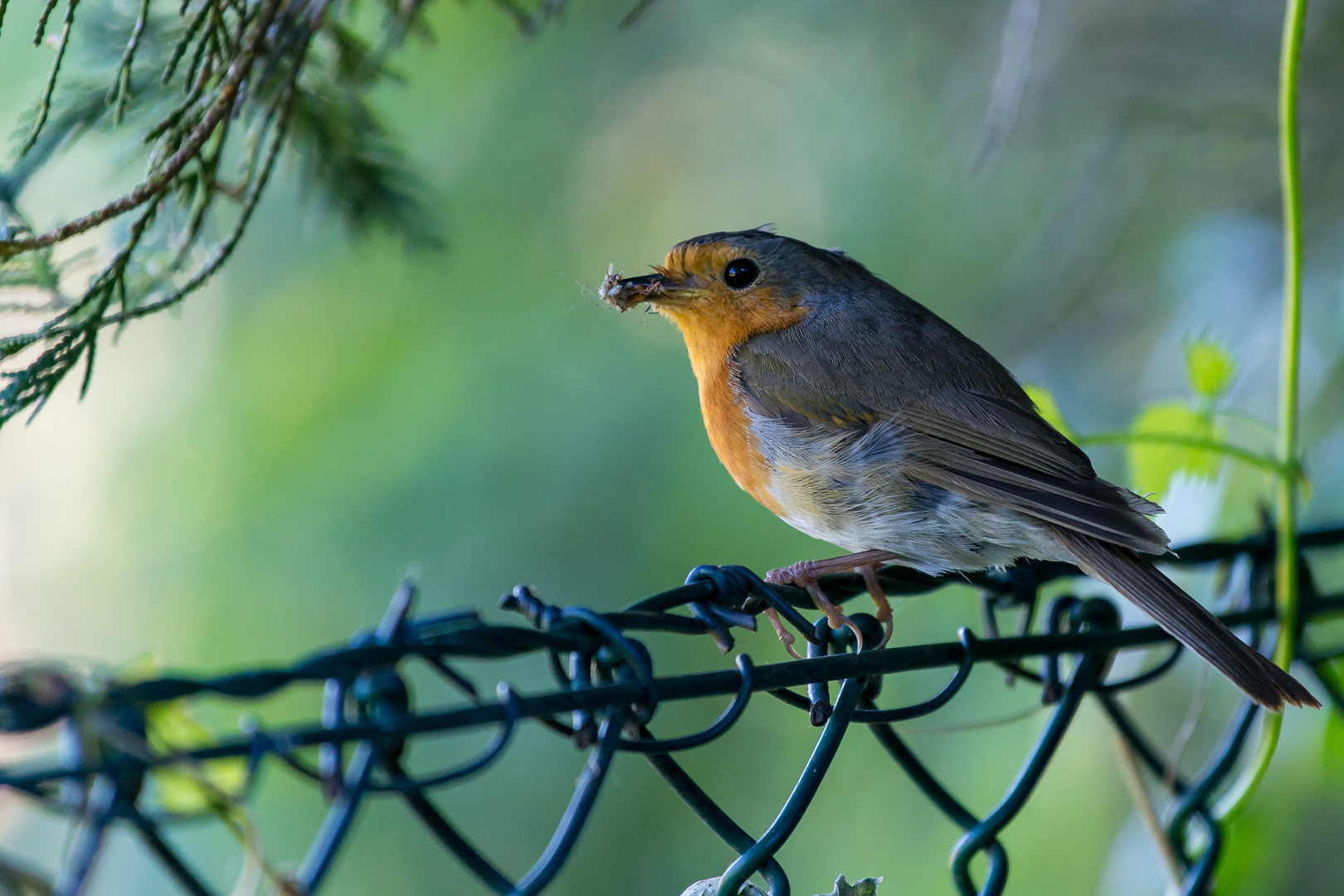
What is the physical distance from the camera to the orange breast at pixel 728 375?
263cm

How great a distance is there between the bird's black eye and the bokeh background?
846mm

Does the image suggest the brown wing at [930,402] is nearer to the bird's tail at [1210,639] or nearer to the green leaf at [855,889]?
the bird's tail at [1210,639]

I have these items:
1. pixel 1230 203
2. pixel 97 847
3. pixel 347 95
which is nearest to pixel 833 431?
pixel 347 95

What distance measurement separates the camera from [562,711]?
1.09m

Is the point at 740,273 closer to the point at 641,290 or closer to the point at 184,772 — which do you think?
the point at 641,290

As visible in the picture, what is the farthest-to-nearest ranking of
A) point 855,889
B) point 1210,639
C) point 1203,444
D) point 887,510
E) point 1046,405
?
point 887,510, point 1046,405, point 1203,444, point 1210,639, point 855,889

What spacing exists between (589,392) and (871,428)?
2183mm

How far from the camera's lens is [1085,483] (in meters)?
2.15

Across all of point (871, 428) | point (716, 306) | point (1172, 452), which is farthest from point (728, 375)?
point (1172, 452)

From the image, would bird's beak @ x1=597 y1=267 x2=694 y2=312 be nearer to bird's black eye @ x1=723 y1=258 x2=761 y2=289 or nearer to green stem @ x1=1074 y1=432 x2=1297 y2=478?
bird's black eye @ x1=723 y1=258 x2=761 y2=289

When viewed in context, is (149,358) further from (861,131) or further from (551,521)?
(861,131)

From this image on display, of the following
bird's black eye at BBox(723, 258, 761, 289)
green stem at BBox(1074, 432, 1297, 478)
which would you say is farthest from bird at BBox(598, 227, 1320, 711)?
green stem at BBox(1074, 432, 1297, 478)

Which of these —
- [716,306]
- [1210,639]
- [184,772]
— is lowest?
[184,772]

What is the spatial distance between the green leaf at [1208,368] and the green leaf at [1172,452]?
0.05m
